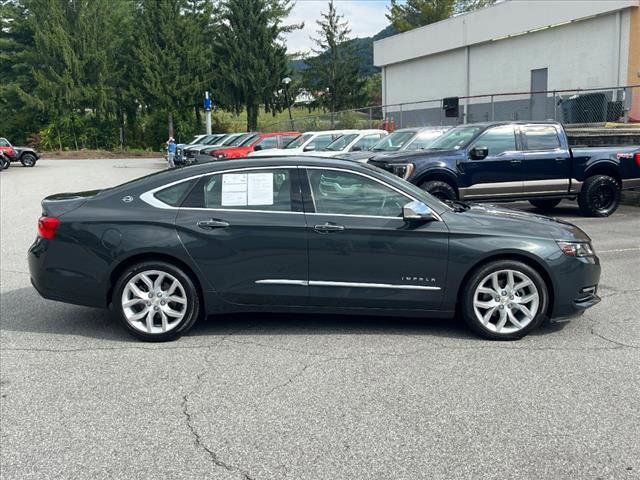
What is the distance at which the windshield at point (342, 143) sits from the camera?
1861 cm

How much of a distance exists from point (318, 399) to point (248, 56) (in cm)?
5320

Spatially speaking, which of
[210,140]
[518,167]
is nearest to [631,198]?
[518,167]

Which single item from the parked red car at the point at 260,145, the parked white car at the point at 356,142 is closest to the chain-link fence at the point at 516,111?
the parked white car at the point at 356,142

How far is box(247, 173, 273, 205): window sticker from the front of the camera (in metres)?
5.79

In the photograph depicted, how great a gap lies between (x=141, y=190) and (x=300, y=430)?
9.22 ft

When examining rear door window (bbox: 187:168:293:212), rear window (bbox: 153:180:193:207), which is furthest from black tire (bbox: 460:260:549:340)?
rear window (bbox: 153:180:193:207)

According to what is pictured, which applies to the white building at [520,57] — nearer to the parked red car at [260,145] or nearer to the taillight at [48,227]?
the parked red car at [260,145]

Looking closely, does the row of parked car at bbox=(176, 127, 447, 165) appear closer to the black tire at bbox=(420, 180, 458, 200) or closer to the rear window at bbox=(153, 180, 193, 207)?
the rear window at bbox=(153, 180, 193, 207)

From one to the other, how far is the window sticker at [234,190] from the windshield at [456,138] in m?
7.34

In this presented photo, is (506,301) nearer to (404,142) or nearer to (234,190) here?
(234,190)

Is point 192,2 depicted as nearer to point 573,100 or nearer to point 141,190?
point 573,100

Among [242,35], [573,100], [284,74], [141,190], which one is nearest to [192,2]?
[242,35]

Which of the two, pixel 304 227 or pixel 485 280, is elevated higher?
pixel 304 227

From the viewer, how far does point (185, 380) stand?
483 cm
